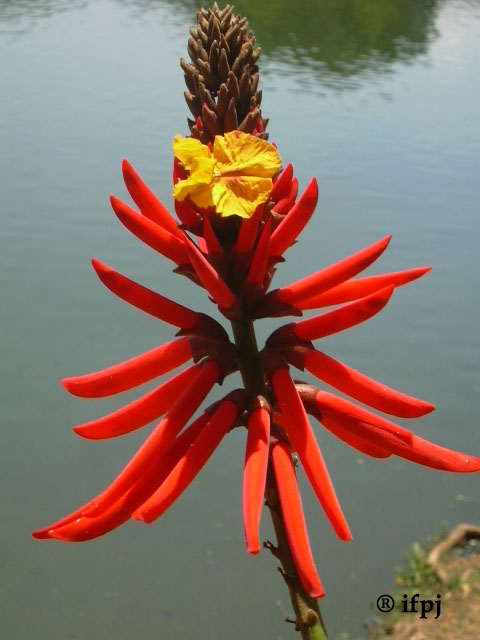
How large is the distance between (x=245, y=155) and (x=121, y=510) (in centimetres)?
45

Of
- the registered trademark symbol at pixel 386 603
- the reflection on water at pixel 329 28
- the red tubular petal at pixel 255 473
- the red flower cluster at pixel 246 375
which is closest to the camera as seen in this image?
the red tubular petal at pixel 255 473

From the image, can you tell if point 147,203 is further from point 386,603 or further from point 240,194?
point 386,603

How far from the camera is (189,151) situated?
3.29 ft

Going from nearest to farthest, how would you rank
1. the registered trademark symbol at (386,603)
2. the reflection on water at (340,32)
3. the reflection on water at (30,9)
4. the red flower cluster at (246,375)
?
the red flower cluster at (246,375) < the registered trademark symbol at (386,603) < the reflection on water at (340,32) < the reflection on water at (30,9)

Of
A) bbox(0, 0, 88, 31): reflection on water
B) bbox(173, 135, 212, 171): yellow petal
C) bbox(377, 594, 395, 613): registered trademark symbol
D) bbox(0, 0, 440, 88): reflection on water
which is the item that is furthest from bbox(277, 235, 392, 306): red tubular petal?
bbox(0, 0, 88, 31): reflection on water

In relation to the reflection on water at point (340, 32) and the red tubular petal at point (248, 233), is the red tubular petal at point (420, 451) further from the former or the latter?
the reflection on water at point (340, 32)

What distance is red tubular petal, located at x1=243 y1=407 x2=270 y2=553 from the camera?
2.95ft

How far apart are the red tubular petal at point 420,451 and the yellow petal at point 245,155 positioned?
350 mm

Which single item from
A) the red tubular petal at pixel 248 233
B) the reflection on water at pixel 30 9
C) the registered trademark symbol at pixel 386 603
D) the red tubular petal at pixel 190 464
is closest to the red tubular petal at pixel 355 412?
the red tubular petal at pixel 190 464

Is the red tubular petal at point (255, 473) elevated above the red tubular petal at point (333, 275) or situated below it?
below

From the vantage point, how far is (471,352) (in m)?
7.33

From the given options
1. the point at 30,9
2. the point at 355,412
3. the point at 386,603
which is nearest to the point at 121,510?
the point at 355,412

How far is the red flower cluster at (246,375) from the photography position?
1.00 metres

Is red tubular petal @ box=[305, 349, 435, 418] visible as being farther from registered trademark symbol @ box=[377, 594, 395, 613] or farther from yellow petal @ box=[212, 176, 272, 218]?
registered trademark symbol @ box=[377, 594, 395, 613]
